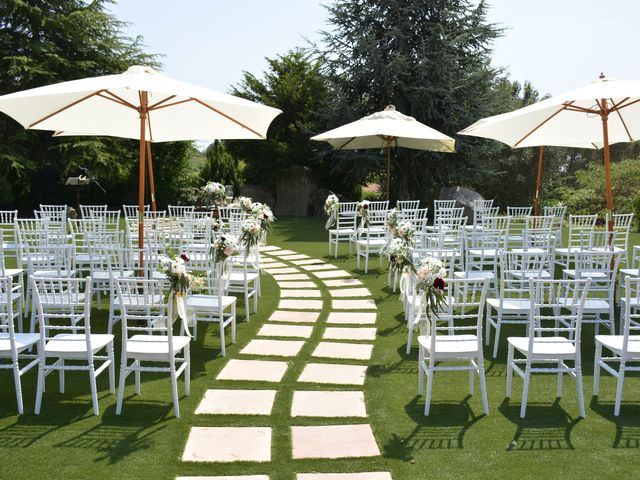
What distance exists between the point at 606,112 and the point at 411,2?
509 inches

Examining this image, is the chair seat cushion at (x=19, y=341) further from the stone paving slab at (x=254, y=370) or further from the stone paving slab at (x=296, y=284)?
the stone paving slab at (x=296, y=284)

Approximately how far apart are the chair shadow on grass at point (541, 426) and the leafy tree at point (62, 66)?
1924cm

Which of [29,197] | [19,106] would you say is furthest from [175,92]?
[29,197]

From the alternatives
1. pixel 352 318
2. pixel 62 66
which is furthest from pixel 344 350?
pixel 62 66

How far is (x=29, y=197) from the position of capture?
74.8ft

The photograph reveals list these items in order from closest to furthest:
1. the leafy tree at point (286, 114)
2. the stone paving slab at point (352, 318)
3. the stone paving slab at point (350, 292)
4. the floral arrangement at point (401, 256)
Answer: the floral arrangement at point (401, 256) → the stone paving slab at point (352, 318) → the stone paving slab at point (350, 292) → the leafy tree at point (286, 114)

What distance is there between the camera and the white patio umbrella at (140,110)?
6.11m

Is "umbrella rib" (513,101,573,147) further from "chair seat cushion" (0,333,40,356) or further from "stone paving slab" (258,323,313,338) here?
"chair seat cushion" (0,333,40,356)

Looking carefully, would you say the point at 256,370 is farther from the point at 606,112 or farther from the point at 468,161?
the point at 468,161

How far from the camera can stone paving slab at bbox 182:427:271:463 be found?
3.90m

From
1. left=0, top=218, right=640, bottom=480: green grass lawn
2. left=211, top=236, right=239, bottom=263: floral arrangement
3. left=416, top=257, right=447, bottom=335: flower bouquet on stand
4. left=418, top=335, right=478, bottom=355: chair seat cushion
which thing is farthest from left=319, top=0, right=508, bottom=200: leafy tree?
left=418, top=335, right=478, bottom=355: chair seat cushion

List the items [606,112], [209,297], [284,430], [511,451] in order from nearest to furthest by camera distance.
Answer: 1. [511,451]
2. [284,430]
3. [209,297]
4. [606,112]

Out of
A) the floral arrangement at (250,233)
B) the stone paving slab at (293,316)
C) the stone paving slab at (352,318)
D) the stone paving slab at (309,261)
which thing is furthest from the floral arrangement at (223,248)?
the stone paving slab at (309,261)

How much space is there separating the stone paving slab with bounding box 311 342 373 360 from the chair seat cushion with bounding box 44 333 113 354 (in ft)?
6.96
